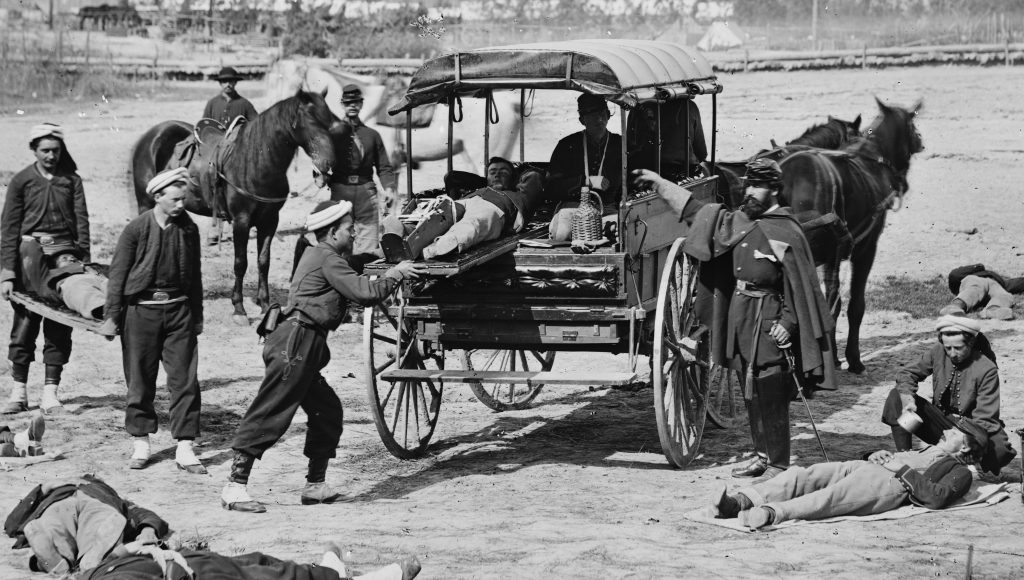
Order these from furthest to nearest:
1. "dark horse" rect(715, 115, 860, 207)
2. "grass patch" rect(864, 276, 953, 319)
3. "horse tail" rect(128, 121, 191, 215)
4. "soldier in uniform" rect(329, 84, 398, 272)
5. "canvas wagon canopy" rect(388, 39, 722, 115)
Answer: "horse tail" rect(128, 121, 191, 215)
"grass patch" rect(864, 276, 953, 319)
"soldier in uniform" rect(329, 84, 398, 272)
"dark horse" rect(715, 115, 860, 207)
"canvas wagon canopy" rect(388, 39, 722, 115)

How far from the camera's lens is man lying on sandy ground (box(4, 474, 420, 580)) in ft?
19.2

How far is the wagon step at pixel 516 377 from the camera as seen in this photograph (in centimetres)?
830

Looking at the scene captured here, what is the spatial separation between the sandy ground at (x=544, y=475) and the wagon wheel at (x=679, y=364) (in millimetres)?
248

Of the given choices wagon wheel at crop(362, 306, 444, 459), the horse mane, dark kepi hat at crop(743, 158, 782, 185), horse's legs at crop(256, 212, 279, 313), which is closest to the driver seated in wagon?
dark kepi hat at crop(743, 158, 782, 185)

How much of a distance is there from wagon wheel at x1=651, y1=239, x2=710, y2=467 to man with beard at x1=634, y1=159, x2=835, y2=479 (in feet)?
0.99

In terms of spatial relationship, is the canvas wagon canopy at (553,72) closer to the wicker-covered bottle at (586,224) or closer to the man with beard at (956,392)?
the wicker-covered bottle at (586,224)

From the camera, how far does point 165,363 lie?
896cm

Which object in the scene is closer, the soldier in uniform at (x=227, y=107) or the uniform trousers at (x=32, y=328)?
the uniform trousers at (x=32, y=328)

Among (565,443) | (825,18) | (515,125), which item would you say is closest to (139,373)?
(565,443)

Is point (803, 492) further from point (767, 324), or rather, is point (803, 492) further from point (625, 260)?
point (625, 260)

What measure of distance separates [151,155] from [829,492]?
10918 mm

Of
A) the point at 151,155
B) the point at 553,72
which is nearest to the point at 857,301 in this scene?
the point at 553,72

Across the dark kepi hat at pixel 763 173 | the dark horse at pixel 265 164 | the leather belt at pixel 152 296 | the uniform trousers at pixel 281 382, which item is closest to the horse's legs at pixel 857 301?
the dark kepi hat at pixel 763 173

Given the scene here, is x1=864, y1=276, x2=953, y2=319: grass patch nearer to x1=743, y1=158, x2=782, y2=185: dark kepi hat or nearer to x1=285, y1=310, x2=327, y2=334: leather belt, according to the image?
x1=743, y1=158, x2=782, y2=185: dark kepi hat
